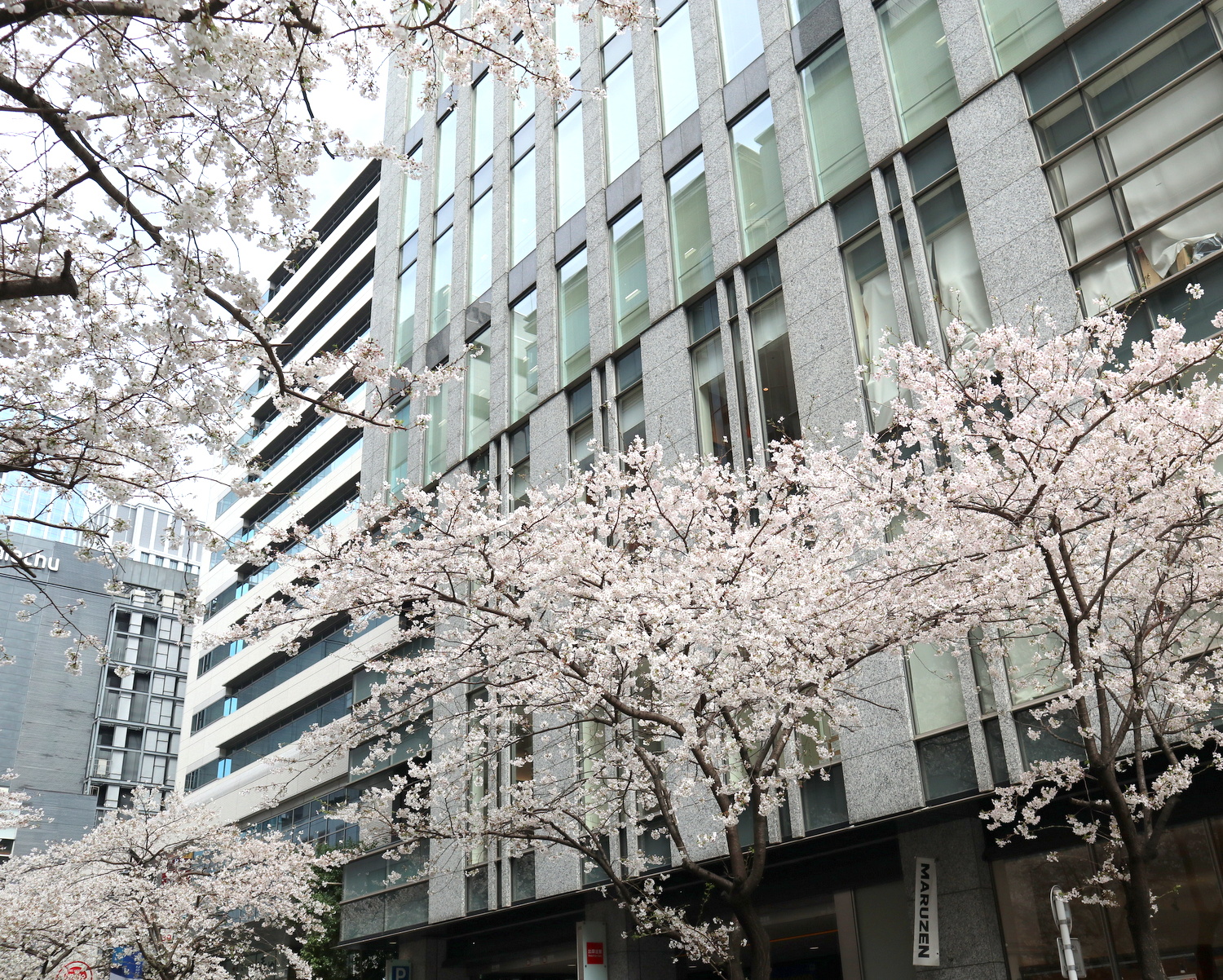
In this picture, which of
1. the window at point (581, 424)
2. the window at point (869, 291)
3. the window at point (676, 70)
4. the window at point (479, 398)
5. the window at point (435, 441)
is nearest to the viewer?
the window at point (869, 291)

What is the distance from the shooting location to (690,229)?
845 inches

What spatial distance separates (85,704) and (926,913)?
279 ft

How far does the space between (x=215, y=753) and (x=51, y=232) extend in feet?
147

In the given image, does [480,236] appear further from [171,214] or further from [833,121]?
[171,214]

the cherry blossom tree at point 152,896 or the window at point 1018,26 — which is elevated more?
the window at point 1018,26

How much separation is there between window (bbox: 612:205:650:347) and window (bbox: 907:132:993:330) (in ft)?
22.8

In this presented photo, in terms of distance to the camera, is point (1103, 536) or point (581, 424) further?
point (581, 424)

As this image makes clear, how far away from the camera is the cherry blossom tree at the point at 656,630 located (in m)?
11.4

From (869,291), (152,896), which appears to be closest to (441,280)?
(869,291)

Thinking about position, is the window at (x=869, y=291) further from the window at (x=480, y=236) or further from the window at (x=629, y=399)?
the window at (x=480, y=236)

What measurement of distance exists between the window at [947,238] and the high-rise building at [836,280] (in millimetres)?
49

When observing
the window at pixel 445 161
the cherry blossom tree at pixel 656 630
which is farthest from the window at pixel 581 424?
the window at pixel 445 161

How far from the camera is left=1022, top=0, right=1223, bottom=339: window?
13.0 m

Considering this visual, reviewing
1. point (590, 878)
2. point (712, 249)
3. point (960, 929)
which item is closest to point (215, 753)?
point (590, 878)
